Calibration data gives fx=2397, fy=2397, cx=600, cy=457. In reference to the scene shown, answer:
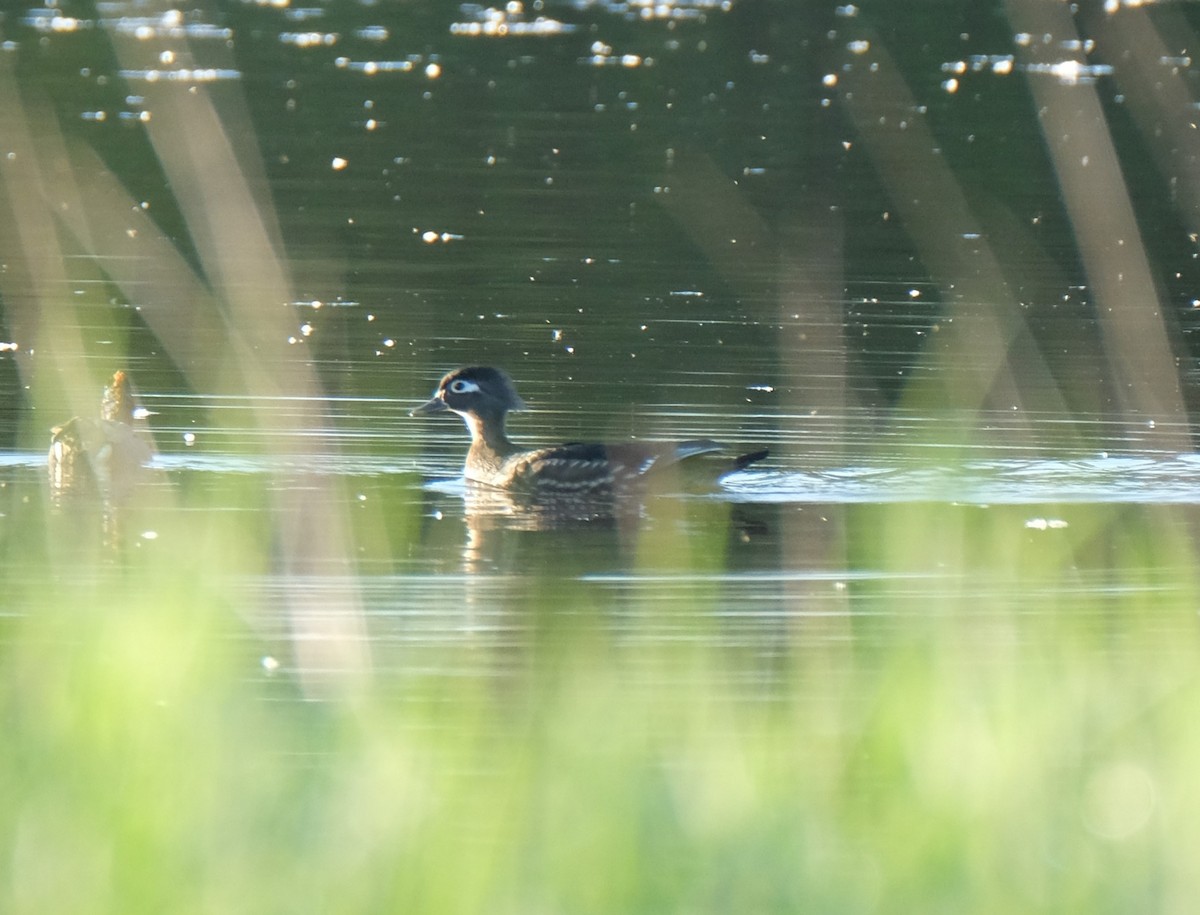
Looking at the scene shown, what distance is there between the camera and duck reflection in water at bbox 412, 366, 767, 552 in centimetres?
1186

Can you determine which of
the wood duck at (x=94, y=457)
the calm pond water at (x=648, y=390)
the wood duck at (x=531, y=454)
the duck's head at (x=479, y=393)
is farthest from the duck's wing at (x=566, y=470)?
the wood duck at (x=94, y=457)

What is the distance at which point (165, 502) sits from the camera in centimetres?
1144

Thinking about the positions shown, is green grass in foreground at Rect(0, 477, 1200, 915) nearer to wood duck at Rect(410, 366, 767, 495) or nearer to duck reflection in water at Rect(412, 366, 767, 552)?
duck reflection in water at Rect(412, 366, 767, 552)

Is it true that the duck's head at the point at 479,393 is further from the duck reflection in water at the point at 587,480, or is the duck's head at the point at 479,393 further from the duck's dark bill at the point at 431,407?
the duck reflection in water at the point at 587,480

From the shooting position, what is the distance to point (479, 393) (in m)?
12.9

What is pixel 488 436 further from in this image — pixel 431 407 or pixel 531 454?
pixel 431 407

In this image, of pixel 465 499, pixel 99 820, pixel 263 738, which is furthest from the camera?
pixel 465 499

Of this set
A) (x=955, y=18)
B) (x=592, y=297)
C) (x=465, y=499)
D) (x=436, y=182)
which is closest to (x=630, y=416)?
(x=465, y=499)

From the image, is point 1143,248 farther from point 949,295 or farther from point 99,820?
point 99,820

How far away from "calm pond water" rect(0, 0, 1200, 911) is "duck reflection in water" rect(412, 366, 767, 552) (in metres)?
0.08

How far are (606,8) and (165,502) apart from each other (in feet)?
127

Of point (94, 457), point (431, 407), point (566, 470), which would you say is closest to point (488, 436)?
point (431, 407)

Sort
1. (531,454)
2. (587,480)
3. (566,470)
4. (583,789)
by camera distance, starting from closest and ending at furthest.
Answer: (583,789)
(587,480)
(566,470)
(531,454)

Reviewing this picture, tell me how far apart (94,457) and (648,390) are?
12.7 feet
